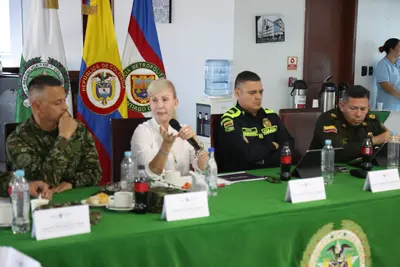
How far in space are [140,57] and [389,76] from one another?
3.34 meters

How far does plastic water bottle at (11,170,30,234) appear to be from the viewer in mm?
1703

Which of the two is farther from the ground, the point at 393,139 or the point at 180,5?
the point at 180,5

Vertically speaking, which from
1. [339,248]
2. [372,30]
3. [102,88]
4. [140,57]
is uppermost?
[372,30]

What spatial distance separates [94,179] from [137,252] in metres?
0.84

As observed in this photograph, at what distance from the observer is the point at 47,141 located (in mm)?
2387

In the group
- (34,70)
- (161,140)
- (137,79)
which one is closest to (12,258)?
(161,140)

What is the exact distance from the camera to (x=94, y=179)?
2.48 meters

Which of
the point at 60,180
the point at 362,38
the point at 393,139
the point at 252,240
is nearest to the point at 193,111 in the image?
the point at 362,38

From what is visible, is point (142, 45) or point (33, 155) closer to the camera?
point (33, 155)

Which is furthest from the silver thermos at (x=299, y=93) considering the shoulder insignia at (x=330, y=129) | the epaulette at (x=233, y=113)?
the epaulette at (x=233, y=113)

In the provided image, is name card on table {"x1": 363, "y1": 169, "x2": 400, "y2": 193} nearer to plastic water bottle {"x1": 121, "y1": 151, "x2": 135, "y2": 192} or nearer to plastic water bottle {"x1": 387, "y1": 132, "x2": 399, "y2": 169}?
plastic water bottle {"x1": 387, "y1": 132, "x2": 399, "y2": 169}

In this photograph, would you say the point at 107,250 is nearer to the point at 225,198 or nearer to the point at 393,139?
the point at 225,198

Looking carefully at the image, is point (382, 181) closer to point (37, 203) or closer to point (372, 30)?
point (37, 203)

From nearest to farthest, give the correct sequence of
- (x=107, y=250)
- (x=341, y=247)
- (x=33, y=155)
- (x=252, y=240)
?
(x=107, y=250) → (x=252, y=240) → (x=341, y=247) → (x=33, y=155)
